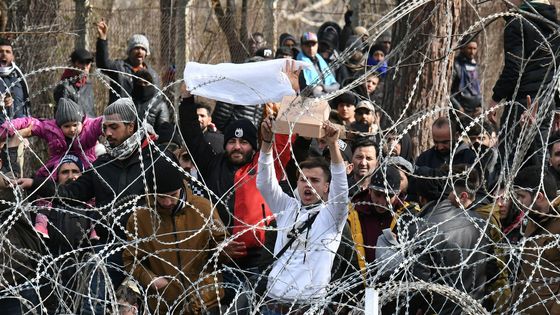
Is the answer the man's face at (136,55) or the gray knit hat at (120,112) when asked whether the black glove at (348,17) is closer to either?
the man's face at (136,55)

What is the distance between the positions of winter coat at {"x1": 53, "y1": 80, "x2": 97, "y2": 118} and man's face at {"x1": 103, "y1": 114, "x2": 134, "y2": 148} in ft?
10.9

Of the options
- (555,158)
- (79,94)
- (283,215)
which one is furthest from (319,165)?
(79,94)

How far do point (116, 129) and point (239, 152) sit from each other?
2.61 ft

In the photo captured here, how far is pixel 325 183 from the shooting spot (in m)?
7.41

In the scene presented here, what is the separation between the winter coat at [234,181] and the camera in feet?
25.7

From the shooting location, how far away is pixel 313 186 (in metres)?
7.33

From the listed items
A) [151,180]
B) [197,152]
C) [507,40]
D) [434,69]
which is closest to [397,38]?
[434,69]

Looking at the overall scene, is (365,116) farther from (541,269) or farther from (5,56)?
(541,269)

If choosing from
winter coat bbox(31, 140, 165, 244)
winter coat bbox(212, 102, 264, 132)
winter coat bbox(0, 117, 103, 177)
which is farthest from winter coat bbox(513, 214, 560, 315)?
winter coat bbox(212, 102, 264, 132)

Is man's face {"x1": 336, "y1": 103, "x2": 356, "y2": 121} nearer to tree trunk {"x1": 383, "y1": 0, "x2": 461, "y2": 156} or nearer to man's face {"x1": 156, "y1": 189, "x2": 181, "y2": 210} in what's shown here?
tree trunk {"x1": 383, "y1": 0, "x2": 461, "y2": 156}

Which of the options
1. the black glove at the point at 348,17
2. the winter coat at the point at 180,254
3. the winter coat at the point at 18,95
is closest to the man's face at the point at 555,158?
the winter coat at the point at 180,254

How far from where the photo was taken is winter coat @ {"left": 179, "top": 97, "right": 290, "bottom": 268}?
7844 mm

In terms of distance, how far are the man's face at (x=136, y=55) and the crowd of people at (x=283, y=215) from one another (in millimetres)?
2338

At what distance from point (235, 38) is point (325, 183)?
9.19m
